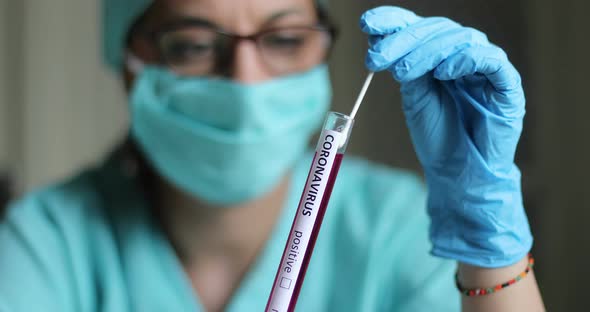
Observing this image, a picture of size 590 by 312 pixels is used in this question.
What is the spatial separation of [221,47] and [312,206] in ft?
A: 1.49

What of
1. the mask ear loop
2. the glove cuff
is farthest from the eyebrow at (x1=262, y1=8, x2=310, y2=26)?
the glove cuff

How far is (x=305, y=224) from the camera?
0.55 metres

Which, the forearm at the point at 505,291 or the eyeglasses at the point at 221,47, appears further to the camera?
the eyeglasses at the point at 221,47

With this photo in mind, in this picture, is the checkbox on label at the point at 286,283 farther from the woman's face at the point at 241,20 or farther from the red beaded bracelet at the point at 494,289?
the woman's face at the point at 241,20

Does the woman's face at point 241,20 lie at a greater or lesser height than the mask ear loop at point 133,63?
greater

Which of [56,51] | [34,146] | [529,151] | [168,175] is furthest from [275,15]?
[34,146]

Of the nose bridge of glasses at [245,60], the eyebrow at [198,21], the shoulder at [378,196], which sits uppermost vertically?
the eyebrow at [198,21]

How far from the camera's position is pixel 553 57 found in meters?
1.13

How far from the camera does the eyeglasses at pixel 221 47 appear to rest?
0.91 m

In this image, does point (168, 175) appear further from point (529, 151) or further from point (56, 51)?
point (56, 51)

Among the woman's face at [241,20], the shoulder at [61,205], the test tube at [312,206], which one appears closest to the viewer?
the test tube at [312,206]

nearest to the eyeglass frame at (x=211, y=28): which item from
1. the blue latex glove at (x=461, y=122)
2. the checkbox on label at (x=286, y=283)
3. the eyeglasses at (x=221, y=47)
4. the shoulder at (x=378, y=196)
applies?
the eyeglasses at (x=221, y=47)

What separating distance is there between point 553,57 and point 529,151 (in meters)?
0.20

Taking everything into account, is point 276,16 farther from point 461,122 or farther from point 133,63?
point 461,122
